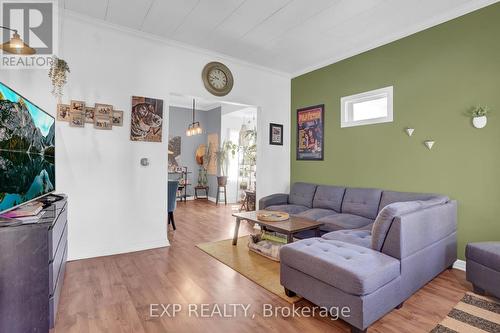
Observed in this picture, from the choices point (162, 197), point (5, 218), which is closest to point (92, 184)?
point (162, 197)

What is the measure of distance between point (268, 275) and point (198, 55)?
3.36 m

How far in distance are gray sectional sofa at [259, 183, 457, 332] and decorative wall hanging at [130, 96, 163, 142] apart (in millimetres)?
2462

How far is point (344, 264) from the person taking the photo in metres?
1.87

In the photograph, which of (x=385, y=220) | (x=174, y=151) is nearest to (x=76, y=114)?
(x=385, y=220)

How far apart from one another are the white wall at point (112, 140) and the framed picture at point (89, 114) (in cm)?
8

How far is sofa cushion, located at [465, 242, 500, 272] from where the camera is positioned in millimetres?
2193

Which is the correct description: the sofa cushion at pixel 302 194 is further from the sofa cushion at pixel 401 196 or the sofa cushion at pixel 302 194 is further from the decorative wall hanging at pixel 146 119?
the decorative wall hanging at pixel 146 119

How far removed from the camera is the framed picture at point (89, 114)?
3.21m

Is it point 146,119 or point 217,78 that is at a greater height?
point 217,78

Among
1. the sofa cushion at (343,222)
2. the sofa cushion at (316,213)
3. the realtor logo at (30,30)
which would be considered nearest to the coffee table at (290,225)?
the sofa cushion at (343,222)

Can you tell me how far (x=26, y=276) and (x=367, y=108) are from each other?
14.4 feet

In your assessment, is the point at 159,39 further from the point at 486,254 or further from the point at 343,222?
the point at 486,254

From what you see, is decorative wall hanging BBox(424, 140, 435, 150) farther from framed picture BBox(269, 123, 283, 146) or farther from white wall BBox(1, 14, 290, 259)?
white wall BBox(1, 14, 290, 259)

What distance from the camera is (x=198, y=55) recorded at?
4.09 meters
